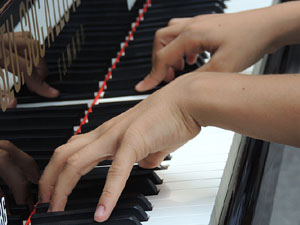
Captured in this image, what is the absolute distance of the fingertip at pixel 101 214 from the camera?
1002mm

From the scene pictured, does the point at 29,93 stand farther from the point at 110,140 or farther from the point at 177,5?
the point at 177,5

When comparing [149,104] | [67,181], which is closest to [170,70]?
[149,104]

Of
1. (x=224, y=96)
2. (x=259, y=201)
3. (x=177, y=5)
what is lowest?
(x=259, y=201)

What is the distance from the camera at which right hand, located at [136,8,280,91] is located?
4.81 feet

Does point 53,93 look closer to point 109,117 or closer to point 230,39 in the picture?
point 109,117

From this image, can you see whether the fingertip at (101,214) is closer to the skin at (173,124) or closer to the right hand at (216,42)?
the skin at (173,124)

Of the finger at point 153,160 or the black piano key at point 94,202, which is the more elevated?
the finger at point 153,160

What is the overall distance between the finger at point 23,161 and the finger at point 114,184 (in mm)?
222

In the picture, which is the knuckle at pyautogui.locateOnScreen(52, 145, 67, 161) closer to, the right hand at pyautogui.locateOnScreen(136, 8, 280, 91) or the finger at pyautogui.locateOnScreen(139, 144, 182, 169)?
the finger at pyautogui.locateOnScreen(139, 144, 182, 169)

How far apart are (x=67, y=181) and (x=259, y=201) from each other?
1.48ft

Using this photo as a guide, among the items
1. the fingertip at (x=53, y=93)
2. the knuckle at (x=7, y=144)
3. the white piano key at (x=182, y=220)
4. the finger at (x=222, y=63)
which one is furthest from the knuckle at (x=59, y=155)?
the finger at (x=222, y=63)

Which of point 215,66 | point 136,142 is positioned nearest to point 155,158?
point 136,142

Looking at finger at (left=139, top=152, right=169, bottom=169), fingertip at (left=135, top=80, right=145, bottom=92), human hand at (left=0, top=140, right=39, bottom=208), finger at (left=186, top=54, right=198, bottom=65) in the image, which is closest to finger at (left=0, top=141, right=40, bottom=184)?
human hand at (left=0, top=140, right=39, bottom=208)

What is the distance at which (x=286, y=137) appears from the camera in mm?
1126
